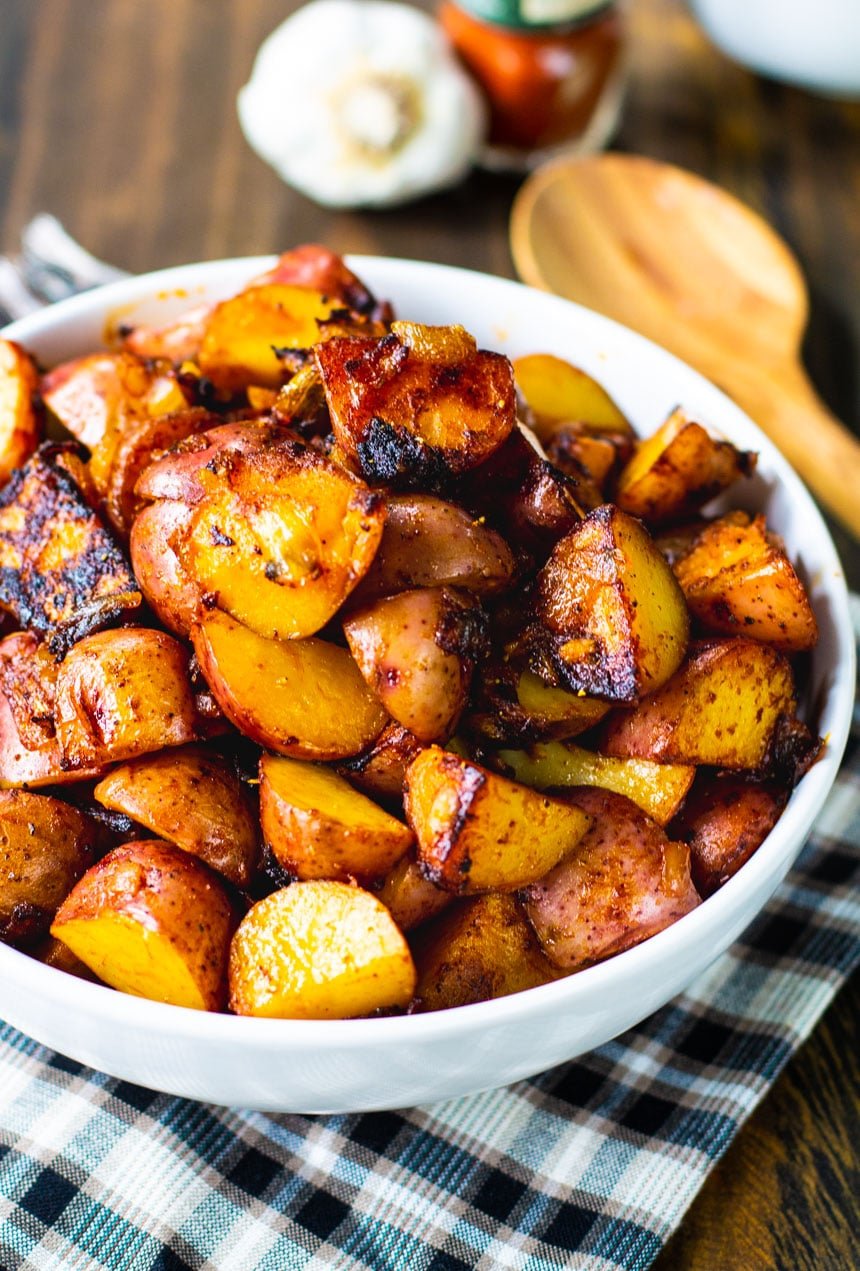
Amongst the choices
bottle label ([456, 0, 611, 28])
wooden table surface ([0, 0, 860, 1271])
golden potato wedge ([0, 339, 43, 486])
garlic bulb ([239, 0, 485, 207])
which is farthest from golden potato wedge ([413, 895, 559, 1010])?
bottle label ([456, 0, 611, 28])

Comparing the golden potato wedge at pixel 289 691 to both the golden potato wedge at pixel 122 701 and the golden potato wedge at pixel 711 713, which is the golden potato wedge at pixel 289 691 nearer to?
the golden potato wedge at pixel 122 701

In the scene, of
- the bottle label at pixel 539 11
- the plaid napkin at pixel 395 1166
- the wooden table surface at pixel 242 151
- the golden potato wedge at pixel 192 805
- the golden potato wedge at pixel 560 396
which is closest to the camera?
the golden potato wedge at pixel 192 805

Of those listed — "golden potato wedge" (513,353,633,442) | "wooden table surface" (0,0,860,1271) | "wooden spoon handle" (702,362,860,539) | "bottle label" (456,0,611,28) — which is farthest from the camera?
"wooden table surface" (0,0,860,1271)

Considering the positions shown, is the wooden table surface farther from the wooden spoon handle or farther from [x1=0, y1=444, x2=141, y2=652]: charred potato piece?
[x1=0, y1=444, x2=141, y2=652]: charred potato piece

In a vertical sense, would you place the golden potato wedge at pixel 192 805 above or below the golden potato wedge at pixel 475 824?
below

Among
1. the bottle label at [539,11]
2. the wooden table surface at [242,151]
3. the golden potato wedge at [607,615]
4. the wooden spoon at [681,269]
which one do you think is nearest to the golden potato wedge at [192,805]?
the golden potato wedge at [607,615]

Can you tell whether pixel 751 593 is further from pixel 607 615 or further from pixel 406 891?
pixel 406 891
